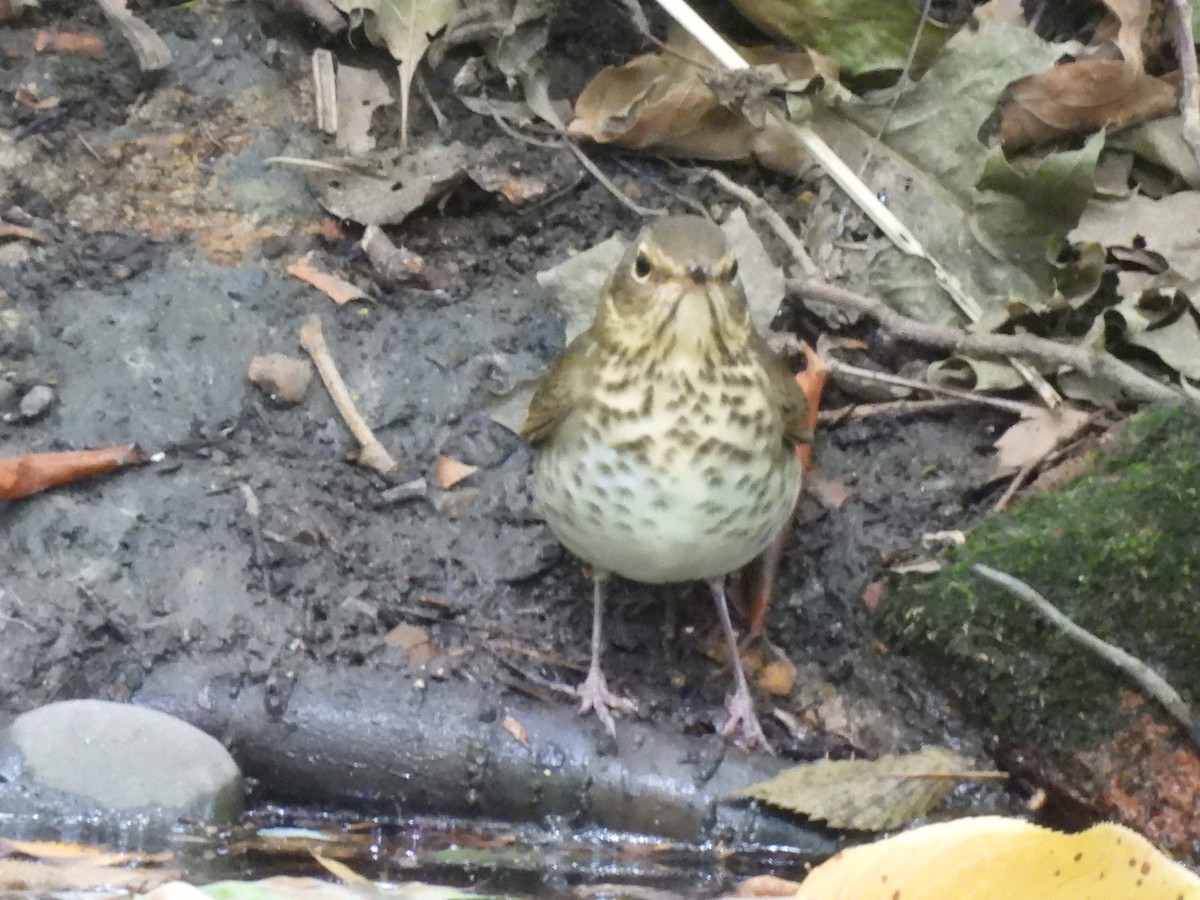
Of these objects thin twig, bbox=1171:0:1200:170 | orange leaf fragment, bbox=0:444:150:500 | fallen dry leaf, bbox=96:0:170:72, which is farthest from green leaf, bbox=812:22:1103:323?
orange leaf fragment, bbox=0:444:150:500

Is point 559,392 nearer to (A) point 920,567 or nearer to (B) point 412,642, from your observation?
(B) point 412,642

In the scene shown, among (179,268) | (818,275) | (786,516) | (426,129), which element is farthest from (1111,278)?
(179,268)

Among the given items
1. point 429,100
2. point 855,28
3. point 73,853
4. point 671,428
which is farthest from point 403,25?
point 73,853

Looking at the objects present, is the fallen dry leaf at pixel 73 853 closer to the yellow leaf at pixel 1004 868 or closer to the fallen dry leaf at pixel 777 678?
the yellow leaf at pixel 1004 868

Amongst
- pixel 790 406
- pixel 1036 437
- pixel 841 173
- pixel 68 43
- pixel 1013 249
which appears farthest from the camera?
pixel 68 43

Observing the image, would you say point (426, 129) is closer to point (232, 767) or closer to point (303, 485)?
point (303, 485)

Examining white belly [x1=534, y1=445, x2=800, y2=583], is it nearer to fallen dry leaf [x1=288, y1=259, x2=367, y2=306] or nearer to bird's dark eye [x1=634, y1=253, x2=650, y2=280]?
bird's dark eye [x1=634, y1=253, x2=650, y2=280]

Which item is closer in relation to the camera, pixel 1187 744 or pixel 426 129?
pixel 1187 744
